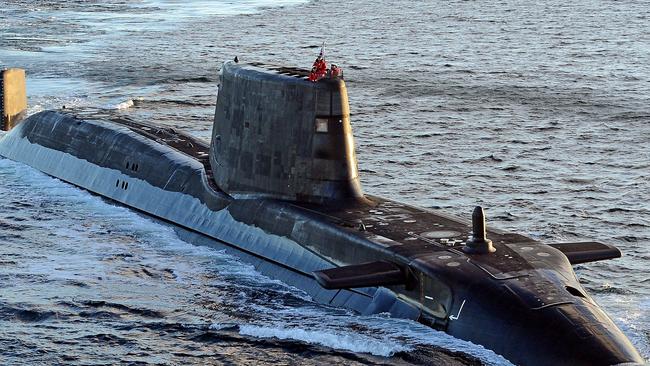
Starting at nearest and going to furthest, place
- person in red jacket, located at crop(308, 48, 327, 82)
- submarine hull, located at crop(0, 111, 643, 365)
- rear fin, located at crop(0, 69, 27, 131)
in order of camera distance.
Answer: submarine hull, located at crop(0, 111, 643, 365)
person in red jacket, located at crop(308, 48, 327, 82)
rear fin, located at crop(0, 69, 27, 131)

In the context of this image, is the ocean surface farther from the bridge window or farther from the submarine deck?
the bridge window

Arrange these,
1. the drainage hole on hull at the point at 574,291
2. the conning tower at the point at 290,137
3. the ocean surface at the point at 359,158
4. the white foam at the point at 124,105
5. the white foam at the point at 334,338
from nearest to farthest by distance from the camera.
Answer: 1. the drainage hole on hull at the point at 574,291
2. the white foam at the point at 334,338
3. the ocean surface at the point at 359,158
4. the conning tower at the point at 290,137
5. the white foam at the point at 124,105

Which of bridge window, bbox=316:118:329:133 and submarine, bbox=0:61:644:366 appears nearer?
submarine, bbox=0:61:644:366

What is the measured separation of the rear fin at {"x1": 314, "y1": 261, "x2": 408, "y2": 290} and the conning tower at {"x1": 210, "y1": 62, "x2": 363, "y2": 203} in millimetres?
5029

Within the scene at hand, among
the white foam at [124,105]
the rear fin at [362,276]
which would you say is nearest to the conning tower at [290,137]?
the rear fin at [362,276]

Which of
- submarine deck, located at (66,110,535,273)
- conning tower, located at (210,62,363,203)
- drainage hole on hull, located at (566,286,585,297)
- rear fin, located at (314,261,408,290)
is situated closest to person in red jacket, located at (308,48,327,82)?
conning tower, located at (210,62,363,203)

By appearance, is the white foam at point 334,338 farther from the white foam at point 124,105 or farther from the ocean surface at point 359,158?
the white foam at point 124,105

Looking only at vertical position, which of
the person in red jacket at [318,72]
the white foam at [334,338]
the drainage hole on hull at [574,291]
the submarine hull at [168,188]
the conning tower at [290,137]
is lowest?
the white foam at [334,338]

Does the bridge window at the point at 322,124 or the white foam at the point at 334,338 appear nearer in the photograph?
the white foam at the point at 334,338

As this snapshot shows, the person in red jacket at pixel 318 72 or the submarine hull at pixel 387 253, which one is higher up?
the person in red jacket at pixel 318 72

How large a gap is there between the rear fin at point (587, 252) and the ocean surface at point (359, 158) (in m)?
1.68

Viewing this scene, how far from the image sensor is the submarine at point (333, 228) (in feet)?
82.7

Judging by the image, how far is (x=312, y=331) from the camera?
2778cm

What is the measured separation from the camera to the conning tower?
31828 millimetres
